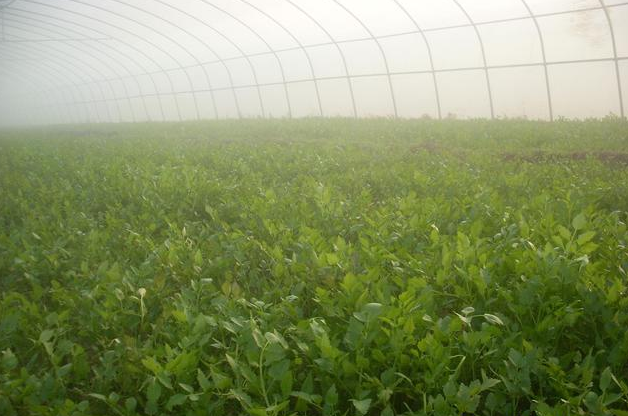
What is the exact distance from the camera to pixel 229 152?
937 centimetres

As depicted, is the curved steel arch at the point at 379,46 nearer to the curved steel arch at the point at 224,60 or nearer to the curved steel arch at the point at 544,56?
the curved steel arch at the point at 544,56

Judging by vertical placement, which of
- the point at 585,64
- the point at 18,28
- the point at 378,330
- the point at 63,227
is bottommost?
the point at 378,330

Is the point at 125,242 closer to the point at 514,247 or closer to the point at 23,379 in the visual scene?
the point at 23,379

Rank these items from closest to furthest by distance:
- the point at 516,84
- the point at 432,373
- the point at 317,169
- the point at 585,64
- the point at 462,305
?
the point at 432,373 < the point at 462,305 < the point at 317,169 < the point at 585,64 < the point at 516,84

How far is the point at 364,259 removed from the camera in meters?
2.95

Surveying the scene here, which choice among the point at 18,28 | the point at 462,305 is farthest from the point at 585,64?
the point at 18,28

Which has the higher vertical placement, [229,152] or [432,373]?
[229,152]

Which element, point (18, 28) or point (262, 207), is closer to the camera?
point (262, 207)

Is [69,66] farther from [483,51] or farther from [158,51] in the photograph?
[483,51]

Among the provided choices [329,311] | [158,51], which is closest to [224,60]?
[158,51]

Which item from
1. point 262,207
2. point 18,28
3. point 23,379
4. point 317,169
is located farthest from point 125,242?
point 18,28

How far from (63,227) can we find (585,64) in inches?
553

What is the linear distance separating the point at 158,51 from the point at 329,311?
2678cm

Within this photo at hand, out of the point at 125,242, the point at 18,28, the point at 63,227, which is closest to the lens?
the point at 125,242
